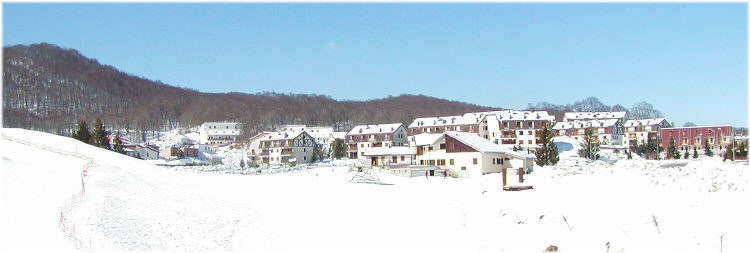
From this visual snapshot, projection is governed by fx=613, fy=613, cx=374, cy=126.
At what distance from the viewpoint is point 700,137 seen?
108688 mm

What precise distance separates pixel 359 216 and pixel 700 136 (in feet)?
331

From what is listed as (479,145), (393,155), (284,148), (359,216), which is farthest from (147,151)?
(359,216)

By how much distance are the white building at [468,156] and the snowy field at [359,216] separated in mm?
25718

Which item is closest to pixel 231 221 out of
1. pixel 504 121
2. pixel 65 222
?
pixel 65 222

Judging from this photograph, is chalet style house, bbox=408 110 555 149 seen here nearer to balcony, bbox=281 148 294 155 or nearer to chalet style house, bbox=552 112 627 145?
chalet style house, bbox=552 112 627 145

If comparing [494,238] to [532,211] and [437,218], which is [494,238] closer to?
[532,211]

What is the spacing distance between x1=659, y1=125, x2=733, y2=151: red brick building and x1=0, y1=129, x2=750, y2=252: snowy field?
8879 cm

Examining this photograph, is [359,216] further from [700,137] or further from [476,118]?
[700,137]

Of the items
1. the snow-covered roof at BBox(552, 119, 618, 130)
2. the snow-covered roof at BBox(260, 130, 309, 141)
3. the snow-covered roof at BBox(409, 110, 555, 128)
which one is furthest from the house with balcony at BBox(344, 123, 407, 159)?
the snow-covered roof at BBox(552, 119, 618, 130)

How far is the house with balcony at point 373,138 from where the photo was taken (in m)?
111

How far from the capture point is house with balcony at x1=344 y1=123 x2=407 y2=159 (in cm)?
11088

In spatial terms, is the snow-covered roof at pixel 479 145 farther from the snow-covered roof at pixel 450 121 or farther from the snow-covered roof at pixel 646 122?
the snow-covered roof at pixel 646 122

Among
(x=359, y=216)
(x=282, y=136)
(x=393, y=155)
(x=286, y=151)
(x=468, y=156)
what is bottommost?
(x=359, y=216)

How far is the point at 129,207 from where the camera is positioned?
994 inches
